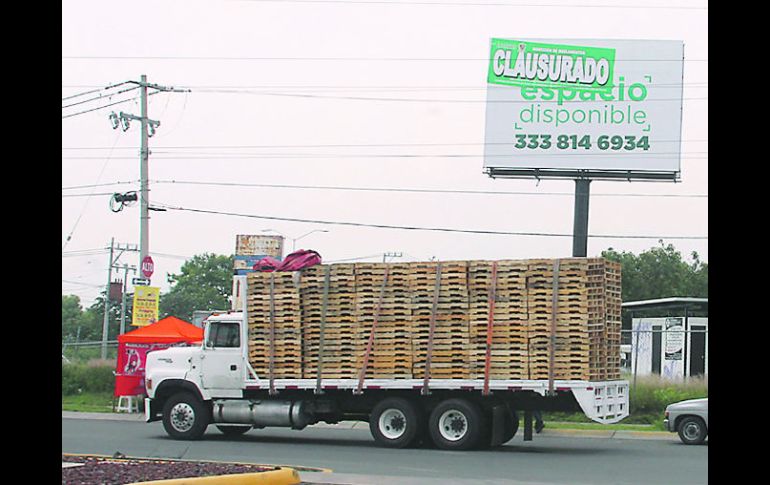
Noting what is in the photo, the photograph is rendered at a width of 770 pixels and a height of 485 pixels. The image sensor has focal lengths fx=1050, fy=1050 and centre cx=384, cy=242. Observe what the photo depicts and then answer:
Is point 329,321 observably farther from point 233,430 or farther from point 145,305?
point 145,305

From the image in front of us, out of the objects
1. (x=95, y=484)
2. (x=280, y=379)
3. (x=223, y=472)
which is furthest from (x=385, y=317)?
(x=95, y=484)

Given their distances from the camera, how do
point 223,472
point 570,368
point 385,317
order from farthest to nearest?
1. point 385,317
2. point 570,368
3. point 223,472

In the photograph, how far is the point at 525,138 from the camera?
3569 centimetres

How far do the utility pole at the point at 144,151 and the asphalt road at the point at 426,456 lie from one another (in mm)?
10369

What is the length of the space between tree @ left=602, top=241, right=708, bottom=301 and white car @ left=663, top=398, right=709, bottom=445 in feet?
159

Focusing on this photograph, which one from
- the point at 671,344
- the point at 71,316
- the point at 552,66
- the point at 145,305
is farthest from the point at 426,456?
the point at 71,316

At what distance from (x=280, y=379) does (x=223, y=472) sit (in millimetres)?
7205

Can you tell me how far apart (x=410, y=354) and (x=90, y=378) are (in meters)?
18.8

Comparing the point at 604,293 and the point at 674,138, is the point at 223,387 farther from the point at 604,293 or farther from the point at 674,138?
the point at 674,138

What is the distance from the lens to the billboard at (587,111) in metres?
34.9

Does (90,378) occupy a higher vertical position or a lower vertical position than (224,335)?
lower

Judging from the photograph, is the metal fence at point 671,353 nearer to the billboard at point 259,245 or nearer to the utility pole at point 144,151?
the utility pole at point 144,151

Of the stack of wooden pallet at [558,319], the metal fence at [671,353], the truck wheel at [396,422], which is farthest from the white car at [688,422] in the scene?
the metal fence at [671,353]

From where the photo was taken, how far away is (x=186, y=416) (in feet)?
65.9
